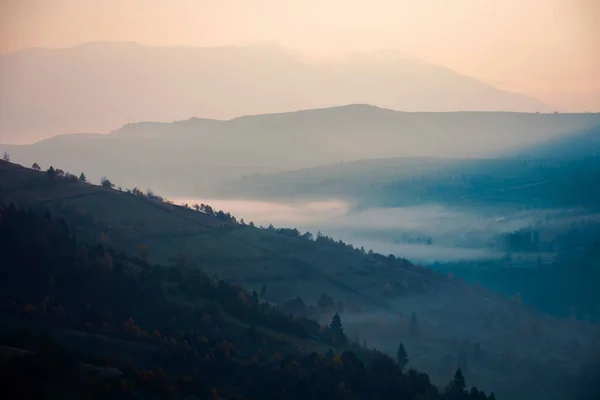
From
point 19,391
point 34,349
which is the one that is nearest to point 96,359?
point 34,349

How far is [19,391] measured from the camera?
163250mm

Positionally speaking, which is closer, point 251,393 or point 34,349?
→ point 34,349

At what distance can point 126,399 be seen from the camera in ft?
566

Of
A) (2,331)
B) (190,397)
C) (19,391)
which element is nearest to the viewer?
(19,391)

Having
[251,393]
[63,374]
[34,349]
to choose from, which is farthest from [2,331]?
[251,393]

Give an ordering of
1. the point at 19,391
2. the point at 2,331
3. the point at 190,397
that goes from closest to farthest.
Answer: the point at 19,391 → the point at 190,397 → the point at 2,331

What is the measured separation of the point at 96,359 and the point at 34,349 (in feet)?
29.5

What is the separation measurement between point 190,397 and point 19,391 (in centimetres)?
2837

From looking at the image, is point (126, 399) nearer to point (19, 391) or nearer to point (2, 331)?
point (19, 391)

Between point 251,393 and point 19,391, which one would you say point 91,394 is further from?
point 251,393

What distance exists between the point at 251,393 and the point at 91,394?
35550mm

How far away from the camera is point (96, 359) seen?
186 meters

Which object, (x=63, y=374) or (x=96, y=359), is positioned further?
(x=96, y=359)

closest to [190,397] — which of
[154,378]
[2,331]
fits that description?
[154,378]
